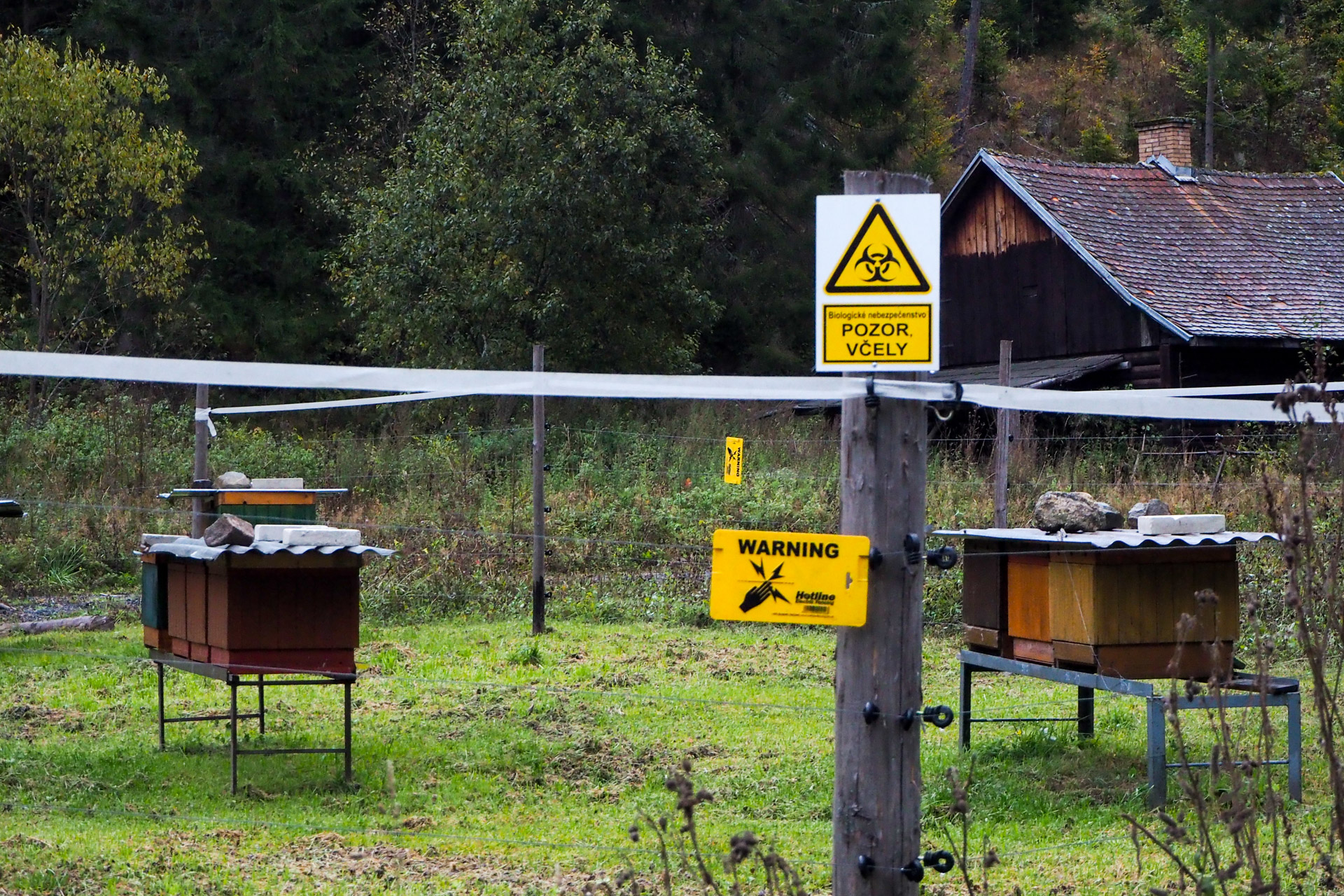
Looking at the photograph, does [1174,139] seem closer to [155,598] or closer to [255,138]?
[255,138]

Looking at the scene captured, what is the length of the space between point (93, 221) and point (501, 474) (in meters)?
14.4

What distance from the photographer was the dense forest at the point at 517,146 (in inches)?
942

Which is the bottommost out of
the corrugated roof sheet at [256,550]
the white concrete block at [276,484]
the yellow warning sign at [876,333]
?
the corrugated roof sheet at [256,550]

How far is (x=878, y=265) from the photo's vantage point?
383 centimetres

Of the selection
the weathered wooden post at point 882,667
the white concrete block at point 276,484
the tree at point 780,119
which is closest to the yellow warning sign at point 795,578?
the weathered wooden post at point 882,667

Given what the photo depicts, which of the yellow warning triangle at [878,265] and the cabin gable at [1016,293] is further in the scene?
the cabin gable at [1016,293]

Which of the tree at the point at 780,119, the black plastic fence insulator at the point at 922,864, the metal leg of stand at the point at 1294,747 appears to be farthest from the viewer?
the tree at the point at 780,119

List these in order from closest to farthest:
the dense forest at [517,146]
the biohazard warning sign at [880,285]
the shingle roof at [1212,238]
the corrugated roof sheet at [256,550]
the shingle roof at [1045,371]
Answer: the biohazard warning sign at [880,285] < the corrugated roof sheet at [256,550] < the shingle roof at [1212,238] < the shingle roof at [1045,371] < the dense forest at [517,146]

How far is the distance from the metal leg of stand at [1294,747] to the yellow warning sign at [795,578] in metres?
4.38

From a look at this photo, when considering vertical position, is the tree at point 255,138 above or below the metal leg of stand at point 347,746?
above

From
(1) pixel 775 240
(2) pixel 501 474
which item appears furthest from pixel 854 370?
(1) pixel 775 240

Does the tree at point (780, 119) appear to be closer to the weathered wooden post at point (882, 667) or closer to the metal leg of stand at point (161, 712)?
the metal leg of stand at point (161, 712)

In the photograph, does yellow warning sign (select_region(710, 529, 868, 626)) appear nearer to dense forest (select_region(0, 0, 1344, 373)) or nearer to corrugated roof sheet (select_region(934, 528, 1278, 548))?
corrugated roof sheet (select_region(934, 528, 1278, 548))

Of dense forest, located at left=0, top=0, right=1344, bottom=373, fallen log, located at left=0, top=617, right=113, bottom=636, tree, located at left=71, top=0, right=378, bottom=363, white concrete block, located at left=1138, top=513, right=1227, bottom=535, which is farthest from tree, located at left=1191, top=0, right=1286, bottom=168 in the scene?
white concrete block, located at left=1138, top=513, right=1227, bottom=535
